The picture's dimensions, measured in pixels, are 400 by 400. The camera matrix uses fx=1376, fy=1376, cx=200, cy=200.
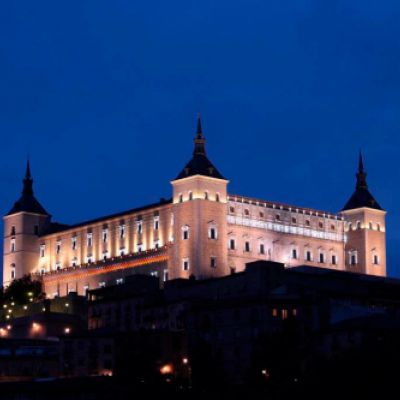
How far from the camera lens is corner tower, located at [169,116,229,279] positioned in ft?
524

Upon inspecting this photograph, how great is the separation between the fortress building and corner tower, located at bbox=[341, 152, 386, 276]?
13cm

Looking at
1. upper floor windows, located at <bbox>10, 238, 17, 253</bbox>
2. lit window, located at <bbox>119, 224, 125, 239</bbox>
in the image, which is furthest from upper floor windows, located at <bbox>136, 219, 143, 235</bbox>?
upper floor windows, located at <bbox>10, 238, 17, 253</bbox>

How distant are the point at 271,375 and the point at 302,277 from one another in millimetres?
30354

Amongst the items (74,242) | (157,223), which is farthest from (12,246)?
(157,223)

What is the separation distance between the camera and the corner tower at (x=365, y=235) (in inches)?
7072

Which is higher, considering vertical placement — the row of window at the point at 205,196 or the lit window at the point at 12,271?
the row of window at the point at 205,196

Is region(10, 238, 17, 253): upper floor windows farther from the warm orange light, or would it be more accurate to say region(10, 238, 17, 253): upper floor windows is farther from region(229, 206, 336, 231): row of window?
the warm orange light

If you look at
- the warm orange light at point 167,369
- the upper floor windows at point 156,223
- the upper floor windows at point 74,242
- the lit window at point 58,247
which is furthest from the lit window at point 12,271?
the warm orange light at point 167,369

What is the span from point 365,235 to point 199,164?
26871 mm

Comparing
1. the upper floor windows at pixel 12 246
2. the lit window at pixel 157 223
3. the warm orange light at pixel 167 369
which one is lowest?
the warm orange light at pixel 167 369

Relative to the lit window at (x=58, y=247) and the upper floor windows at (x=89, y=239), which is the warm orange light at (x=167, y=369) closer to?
the upper floor windows at (x=89, y=239)

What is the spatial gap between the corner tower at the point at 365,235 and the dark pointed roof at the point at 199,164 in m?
24.2

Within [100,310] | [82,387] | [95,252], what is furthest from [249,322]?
[95,252]

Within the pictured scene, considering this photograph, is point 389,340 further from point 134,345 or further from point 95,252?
point 95,252
